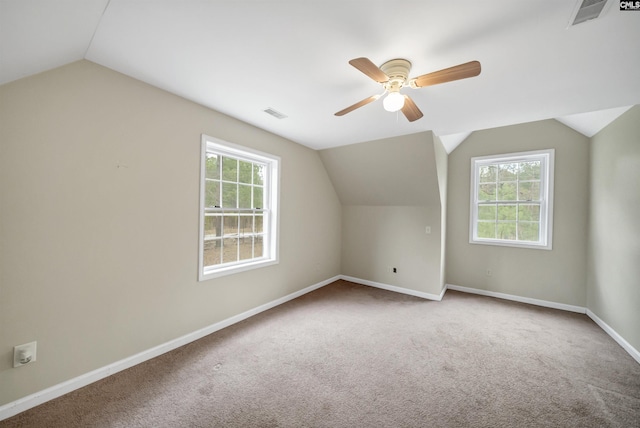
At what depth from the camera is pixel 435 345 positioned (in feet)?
8.34

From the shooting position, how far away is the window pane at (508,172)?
12.7 feet

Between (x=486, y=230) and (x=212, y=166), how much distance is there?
4.35m

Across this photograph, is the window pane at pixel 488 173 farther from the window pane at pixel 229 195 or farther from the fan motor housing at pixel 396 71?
the window pane at pixel 229 195

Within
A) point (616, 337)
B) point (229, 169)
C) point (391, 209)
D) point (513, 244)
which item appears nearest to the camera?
point (616, 337)

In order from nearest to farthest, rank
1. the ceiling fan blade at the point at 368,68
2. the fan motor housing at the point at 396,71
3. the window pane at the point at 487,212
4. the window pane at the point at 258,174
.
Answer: the ceiling fan blade at the point at 368,68 < the fan motor housing at the point at 396,71 < the window pane at the point at 258,174 < the window pane at the point at 487,212

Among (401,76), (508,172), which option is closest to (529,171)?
(508,172)

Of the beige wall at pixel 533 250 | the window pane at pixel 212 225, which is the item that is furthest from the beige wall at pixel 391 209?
the window pane at pixel 212 225

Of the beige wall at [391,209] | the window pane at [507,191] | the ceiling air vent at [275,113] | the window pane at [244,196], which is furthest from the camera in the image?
the window pane at [507,191]

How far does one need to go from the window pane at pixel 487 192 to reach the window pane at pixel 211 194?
4149mm

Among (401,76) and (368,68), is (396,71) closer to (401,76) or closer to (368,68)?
(401,76)

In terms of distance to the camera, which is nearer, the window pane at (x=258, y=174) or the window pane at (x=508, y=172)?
the window pane at (x=258, y=174)

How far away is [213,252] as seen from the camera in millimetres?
2832

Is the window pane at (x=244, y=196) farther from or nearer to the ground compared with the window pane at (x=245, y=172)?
nearer to the ground

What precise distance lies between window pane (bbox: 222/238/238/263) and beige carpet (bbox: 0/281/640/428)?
0.80 meters
